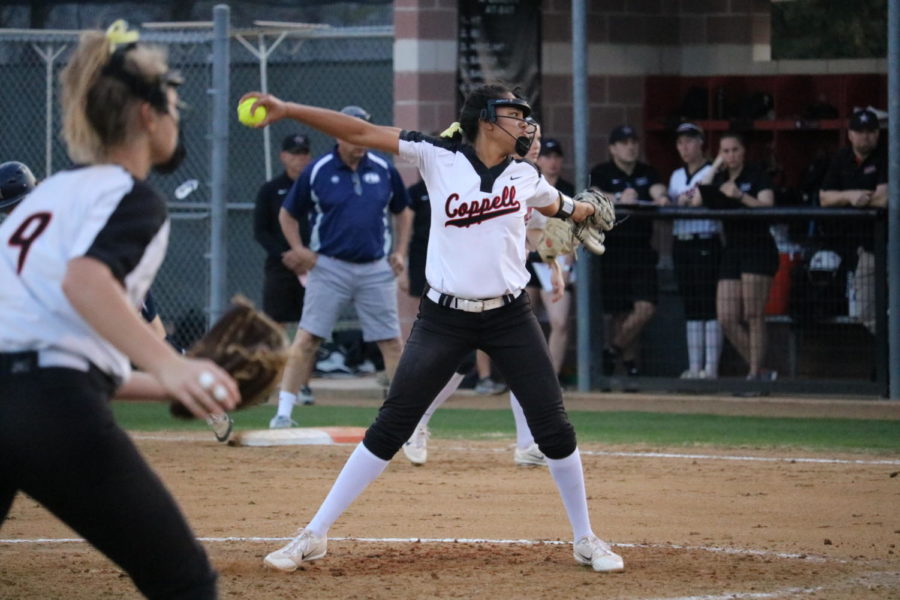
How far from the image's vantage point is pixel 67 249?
138 inches

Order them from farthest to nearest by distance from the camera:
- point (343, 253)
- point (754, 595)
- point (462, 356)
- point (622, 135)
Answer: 1. point (622, 135)
2. point (343, 253)
3. point (462, 356)
4. point (754, 595)

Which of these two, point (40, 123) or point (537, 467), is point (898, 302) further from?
point (40, 123)

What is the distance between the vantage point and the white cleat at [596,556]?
6.27 m

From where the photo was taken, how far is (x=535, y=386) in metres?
6.32

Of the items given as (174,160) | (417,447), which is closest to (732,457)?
(417,447)

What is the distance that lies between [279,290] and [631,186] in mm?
3393

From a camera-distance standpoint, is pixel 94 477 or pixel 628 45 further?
pixel 628 45

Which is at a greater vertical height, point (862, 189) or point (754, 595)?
point (862, 189)

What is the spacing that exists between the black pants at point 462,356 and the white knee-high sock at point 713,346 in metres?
6.87

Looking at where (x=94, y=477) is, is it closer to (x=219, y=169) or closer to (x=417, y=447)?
(x=417, y=447)

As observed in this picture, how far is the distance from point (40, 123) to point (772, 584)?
1217 centimetres

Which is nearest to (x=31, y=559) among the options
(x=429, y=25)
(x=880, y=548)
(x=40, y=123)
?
(x=880, y=548)

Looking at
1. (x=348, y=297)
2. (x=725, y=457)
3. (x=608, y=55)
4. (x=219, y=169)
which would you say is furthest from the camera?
(x=608, y=55)

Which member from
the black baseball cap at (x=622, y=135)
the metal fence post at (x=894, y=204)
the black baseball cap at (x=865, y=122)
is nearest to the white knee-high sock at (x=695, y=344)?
the metal fence post at (x=894, y=204)
